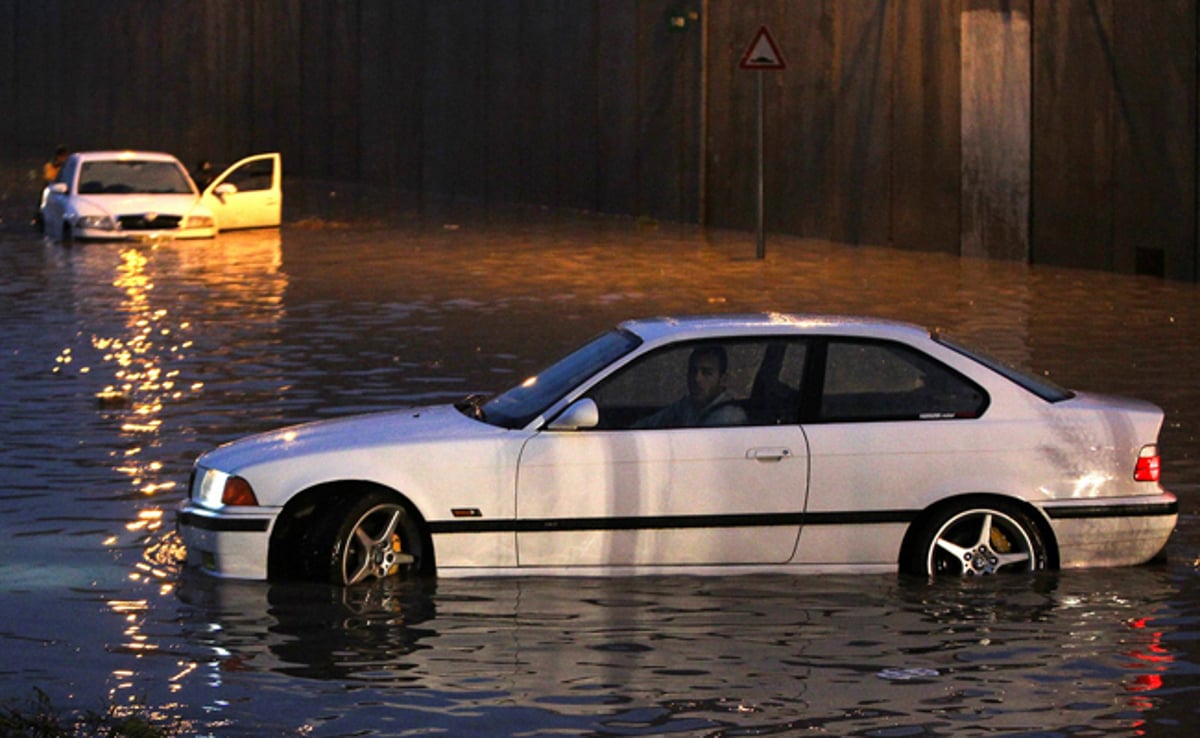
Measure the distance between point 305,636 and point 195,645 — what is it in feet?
1.38

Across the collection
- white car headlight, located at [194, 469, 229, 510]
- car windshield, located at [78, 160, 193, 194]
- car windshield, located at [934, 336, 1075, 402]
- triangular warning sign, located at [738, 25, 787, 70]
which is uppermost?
triangular warning sign, located at [738, 25, 787, 70]

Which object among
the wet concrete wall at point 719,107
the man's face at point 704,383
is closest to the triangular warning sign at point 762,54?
the wet concrete wall at point 719,107

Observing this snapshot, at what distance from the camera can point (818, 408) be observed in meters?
9.65

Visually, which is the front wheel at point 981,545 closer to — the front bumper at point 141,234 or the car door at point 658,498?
the car door at point 658,498

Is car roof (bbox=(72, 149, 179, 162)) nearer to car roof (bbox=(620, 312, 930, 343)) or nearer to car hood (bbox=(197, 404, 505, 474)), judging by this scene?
car hood (bbox=(197, 404, 505, 474))

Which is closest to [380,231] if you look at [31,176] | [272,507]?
[31,176]

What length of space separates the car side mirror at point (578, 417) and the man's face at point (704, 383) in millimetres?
443

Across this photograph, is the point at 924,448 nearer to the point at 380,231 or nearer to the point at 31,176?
the point at 380,231

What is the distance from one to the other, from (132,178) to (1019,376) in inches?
966

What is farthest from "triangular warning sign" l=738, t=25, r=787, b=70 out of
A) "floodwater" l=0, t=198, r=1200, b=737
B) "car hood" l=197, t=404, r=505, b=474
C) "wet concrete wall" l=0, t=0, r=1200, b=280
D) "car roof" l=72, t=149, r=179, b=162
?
"car hood" l=197, t=404, r=505, b=474

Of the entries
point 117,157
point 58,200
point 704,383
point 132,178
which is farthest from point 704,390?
point 117,157

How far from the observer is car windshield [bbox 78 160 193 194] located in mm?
32531

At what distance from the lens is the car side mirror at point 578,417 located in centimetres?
Answer: 945

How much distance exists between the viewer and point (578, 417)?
9.46m
